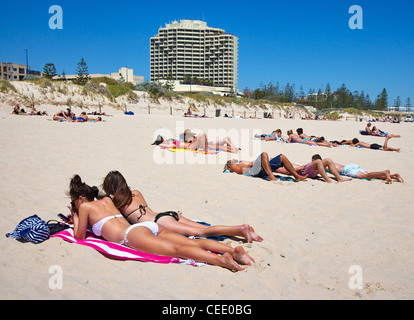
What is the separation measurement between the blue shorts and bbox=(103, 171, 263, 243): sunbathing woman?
278cm

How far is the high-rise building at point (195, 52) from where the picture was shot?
402 feet

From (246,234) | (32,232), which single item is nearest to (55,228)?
(32,232)

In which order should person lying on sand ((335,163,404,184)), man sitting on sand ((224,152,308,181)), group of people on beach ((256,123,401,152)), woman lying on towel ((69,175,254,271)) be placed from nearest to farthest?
1. woman lying on towel ((69,175,254,271))
2. man sitting on sand ((224,152,308,181))
3. person lying on sand ((335,163,404,184))
4. group of people on beach ((256,123,401,152))

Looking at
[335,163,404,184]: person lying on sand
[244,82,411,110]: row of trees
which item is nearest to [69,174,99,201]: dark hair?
[335,163,404,184]: person lying on sand

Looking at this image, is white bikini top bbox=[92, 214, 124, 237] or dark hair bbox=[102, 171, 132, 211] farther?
dark hair bbox=[102, 171, 132, 211]

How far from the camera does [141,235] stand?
2998 millimetres

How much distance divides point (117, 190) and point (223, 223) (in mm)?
1385

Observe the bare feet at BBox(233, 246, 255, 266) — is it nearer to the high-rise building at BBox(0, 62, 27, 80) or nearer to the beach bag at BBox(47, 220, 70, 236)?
the beach bag at BBox(47, 220, 70, 236)

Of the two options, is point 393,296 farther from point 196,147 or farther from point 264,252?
point 196,147

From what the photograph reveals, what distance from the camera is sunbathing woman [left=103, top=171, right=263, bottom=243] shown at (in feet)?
11.0

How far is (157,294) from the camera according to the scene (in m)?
2.42

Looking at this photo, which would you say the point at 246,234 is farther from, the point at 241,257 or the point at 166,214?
the point at 166,214
